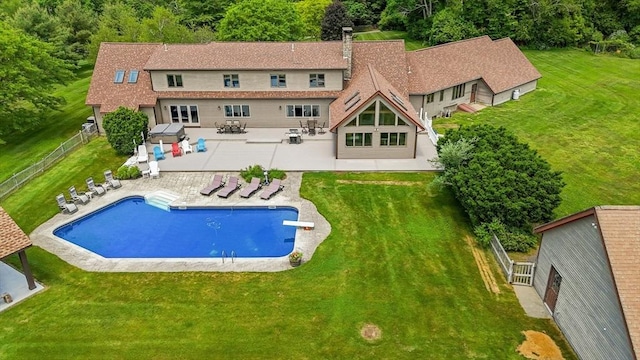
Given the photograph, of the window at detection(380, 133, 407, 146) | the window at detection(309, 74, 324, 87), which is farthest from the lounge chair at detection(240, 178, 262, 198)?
the window at detection(309, 74, 324, 87)

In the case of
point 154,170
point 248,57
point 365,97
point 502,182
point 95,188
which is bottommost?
point 95,188

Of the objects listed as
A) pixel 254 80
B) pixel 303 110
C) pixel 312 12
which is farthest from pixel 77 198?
pixel 312 12

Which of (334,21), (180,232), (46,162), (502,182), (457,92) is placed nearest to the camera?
(502,182)

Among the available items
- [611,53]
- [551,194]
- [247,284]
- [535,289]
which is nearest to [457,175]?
[551,194]

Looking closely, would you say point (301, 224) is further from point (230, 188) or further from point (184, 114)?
point (184, 114)

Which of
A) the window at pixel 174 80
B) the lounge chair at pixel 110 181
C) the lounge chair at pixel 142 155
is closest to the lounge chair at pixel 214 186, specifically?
the lounge chair at pixel 110 181

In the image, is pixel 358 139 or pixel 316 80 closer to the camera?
pixel 358 139

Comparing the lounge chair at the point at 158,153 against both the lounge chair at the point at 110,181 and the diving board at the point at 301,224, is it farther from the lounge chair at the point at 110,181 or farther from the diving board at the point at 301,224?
the diving board at the point at 301,224

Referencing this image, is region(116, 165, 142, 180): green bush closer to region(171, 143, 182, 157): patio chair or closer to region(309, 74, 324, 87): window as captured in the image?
region(171, 143, 182, 157): patio chair
